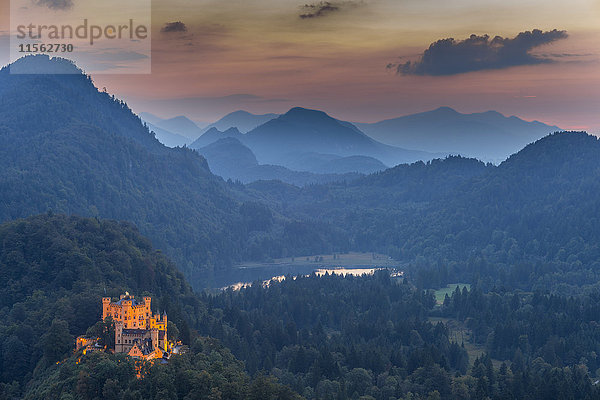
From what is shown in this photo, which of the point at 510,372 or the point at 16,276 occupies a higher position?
the point at 16,276

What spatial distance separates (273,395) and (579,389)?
32.6 m

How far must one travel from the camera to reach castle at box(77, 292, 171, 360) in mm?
64938

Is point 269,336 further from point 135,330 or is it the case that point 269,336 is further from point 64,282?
point 135,330

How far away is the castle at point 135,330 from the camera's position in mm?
64938

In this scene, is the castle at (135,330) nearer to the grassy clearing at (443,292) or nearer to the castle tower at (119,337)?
the castle tower at (119,337)

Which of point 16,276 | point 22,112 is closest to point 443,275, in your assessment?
point 16,276

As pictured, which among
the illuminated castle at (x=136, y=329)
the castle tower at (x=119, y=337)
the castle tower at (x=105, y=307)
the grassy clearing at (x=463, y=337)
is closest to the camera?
the illuminated castle at (x=136, y=329)

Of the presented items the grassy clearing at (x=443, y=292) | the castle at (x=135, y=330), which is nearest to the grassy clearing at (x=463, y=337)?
the grassy clearing at (x=443, y=292)

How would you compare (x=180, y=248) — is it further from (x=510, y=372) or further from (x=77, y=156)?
(x=510, y=372)

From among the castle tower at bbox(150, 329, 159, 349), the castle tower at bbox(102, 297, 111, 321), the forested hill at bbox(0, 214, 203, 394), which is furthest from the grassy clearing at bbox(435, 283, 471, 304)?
the castle tower at bbox(150, 329, 159, 349)

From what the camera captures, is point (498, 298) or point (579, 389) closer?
point (579, 389)

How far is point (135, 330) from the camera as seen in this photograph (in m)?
66.2

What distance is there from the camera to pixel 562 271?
151 m

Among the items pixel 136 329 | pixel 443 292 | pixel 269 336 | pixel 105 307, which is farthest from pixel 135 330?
pixel 443 292
